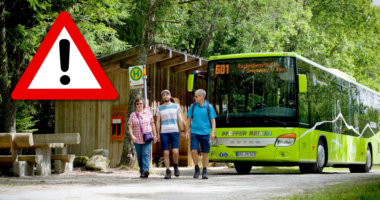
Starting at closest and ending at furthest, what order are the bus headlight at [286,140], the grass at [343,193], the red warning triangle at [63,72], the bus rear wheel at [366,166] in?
1. the grass at [343,193]
2. the red warning triangle at [63,72]
3. the bus headlight at [286,140]
4. the bus rear wheel at [366,166]

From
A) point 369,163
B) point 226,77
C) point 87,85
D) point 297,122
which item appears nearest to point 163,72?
point 226,77

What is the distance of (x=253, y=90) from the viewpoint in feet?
42.3

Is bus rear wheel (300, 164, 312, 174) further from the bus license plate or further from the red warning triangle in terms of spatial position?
the red warning triangle

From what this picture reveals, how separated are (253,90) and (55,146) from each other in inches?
201

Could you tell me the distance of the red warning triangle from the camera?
324 inches

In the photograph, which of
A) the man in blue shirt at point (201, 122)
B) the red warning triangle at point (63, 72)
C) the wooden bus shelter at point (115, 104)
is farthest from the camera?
the wooden bus shelter at point (115, 104)

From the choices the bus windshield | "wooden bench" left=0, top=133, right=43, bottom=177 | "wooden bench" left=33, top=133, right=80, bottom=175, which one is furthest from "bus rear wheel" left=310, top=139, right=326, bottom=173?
"wooden bench" left=0, top=133, right=43, bottom=177

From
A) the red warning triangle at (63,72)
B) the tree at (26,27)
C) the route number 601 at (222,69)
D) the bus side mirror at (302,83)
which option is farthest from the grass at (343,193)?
the tree at (26,27)

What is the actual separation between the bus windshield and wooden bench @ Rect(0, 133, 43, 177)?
4.68 metres

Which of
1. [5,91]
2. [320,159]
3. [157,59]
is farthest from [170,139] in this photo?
[5,91]

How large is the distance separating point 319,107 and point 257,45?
1101cm

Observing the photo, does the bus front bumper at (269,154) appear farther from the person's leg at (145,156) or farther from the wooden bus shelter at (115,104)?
the wooden bus shelter at (115,104)

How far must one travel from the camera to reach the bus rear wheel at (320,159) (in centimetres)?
1388

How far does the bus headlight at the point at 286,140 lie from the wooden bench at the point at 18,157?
5790mm
